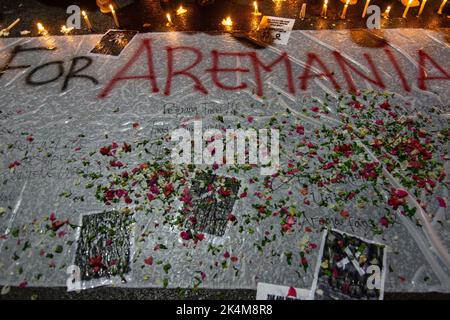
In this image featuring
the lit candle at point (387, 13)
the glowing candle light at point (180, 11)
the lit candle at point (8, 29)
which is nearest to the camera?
the lit candle at point (387, 13)

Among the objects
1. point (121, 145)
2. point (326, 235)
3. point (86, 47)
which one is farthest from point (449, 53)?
point (86, 47)

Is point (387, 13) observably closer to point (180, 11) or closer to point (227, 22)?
point (227, 22)

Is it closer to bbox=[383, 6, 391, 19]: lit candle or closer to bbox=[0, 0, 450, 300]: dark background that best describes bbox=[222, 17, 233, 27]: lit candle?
bbox=[0, 0, 450, 300]: dark background

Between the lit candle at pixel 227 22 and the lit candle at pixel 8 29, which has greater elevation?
the lit candle at pixel 227 22

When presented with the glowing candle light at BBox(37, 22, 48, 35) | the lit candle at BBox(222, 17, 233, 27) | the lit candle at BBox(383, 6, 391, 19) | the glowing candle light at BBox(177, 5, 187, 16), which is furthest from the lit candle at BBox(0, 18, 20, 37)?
the lit candle at BBox(383, 6, 391, 19)

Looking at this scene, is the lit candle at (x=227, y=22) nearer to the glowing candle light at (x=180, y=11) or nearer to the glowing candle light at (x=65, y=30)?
the glowing candle light at (x=180, y=11)

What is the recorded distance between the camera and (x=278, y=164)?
8.74 ft

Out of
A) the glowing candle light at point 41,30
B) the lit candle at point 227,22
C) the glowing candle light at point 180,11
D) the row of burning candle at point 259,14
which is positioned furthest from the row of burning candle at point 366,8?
the glowing candle light at point 41,30

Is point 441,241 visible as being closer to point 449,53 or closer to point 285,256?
point 285,256

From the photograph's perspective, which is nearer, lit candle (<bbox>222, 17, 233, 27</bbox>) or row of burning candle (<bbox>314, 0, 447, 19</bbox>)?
row of burning candle (<bbox>314, 0, 447, 19</bbox>)

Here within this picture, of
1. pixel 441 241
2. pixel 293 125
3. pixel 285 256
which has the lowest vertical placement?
pixel 285 256

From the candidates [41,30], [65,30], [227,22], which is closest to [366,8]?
[227,22]

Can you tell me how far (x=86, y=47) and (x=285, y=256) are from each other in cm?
366

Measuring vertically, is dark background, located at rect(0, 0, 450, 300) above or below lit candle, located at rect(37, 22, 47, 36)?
above
